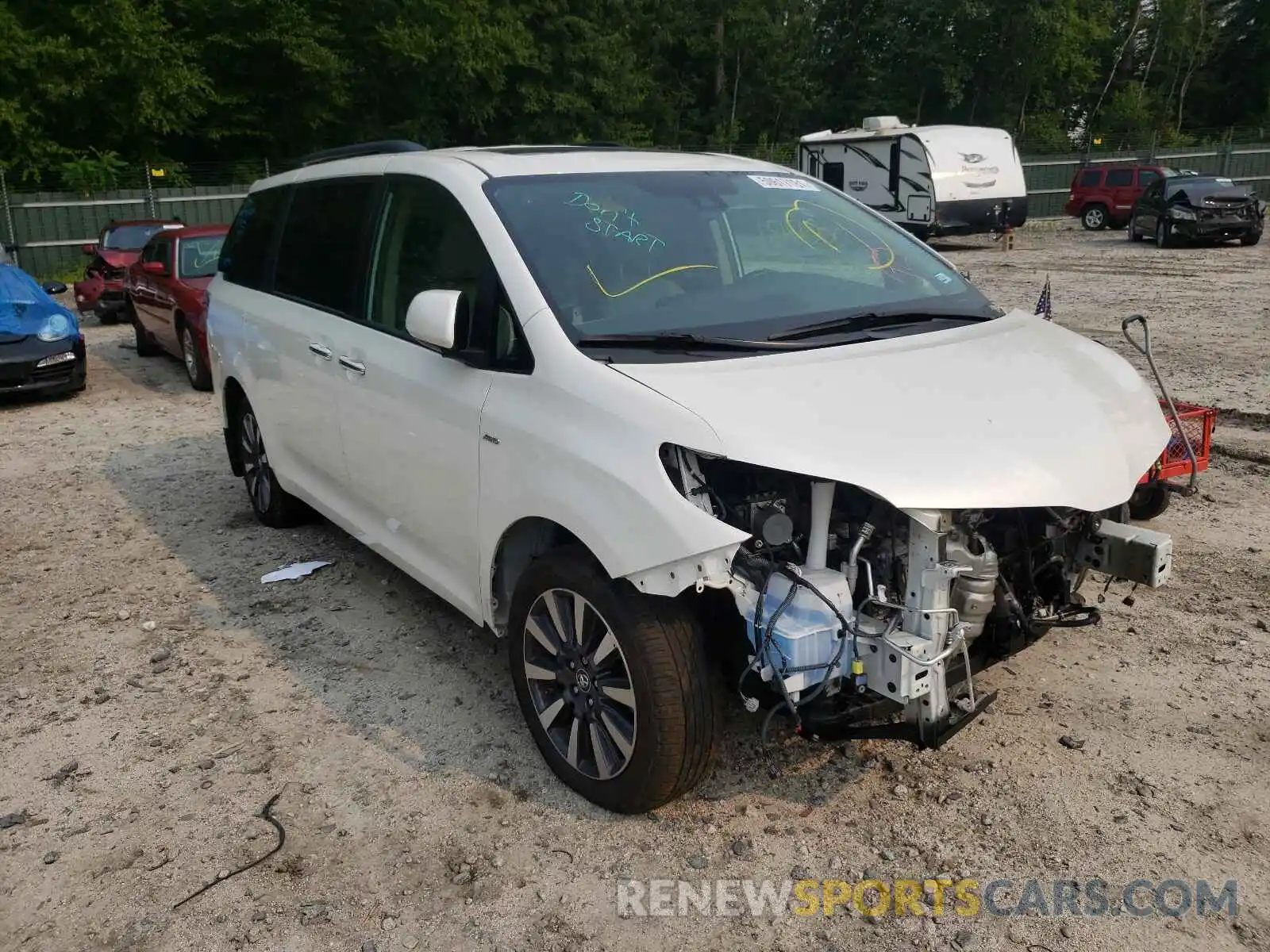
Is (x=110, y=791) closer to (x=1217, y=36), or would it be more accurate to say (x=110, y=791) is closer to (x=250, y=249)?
(x=250, y=249)

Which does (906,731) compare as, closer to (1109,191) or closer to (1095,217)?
(1109,191)

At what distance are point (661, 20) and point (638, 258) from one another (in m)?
48.7

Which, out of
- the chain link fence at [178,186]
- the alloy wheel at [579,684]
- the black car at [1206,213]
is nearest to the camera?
the alloy wheel at [579,684]

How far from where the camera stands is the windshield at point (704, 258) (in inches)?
137

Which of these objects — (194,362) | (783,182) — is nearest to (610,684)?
(783,182)

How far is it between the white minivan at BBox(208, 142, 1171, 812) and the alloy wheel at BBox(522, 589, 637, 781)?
12mm

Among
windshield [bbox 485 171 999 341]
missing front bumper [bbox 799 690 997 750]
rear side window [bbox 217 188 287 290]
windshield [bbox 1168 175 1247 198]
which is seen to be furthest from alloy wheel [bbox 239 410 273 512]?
windshield [bbox 1168 175 1247 198]

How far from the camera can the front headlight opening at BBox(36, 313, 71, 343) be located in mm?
10492

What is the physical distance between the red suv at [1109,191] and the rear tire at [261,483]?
87.3 feet

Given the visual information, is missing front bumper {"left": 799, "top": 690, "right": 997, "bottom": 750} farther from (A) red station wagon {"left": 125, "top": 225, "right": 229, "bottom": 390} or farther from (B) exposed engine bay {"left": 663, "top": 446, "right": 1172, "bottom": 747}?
(A) red station wagon {"left": 125, "top": 225, "right": 229, "bottom": 390}

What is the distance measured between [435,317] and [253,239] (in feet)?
9.53

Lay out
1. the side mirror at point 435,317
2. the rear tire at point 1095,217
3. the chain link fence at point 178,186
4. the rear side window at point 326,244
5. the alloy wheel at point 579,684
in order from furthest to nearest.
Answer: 1. the rear tire at point 1095,217
2. the chain link fence at point 178,186
3. the rear side window at point 326,244
4. the side mirror at point 435,317
5. the alloy wheel at point 579,684

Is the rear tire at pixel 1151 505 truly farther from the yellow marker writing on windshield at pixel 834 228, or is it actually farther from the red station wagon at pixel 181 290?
the red station wagon at pixel 181 290

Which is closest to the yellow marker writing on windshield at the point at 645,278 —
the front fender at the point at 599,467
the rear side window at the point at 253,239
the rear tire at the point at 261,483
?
the front fender at the point at 599,467
